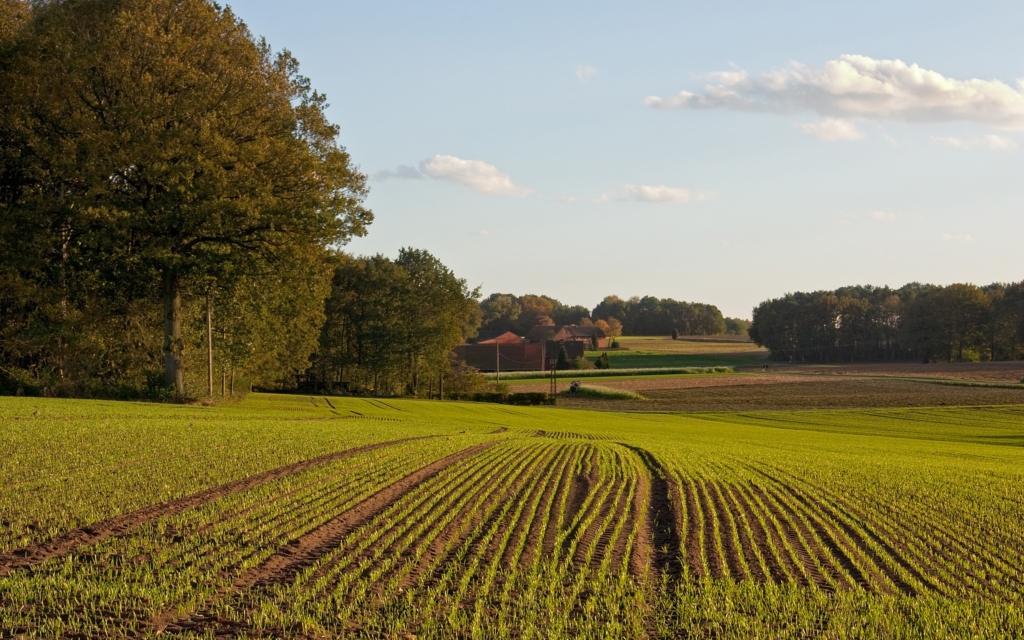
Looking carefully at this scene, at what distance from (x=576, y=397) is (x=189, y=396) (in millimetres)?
48809

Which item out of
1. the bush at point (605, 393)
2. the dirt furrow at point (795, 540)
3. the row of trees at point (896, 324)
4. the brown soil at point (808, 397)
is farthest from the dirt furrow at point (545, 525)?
the row of trees at point (896, 324)

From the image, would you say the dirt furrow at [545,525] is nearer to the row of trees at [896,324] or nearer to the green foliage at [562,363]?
the green foliage at [562,363]

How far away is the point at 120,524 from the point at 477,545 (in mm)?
4798

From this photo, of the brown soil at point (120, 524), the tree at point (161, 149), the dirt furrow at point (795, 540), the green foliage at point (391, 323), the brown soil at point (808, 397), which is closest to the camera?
the brown soil at point (120, 524)

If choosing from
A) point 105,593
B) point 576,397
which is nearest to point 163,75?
point 105,593

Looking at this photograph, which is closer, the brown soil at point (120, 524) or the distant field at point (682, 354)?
the brown soil at point (120, 524)

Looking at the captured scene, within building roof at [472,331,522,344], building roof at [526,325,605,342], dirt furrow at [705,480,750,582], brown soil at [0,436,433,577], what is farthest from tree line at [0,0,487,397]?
building roof at [526,325,605,342]

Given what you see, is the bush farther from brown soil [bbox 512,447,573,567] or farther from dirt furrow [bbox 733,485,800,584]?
dirt furrow [bbox 733,485,800,584]

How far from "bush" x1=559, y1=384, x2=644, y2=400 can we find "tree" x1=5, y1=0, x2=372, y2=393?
49.0 m

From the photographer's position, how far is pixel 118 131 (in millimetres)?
34656

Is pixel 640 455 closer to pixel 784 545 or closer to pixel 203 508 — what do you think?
pixel 784 545

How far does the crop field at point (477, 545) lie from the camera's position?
25.9ft

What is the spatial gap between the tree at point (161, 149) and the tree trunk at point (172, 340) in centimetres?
6

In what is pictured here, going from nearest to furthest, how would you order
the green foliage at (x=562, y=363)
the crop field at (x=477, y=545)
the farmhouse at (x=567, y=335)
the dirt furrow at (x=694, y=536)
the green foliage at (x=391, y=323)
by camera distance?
1. the crop field at (x=477, y=545)
2. the dirt furrow at (x=694, y=536)
3. the green foliage at (x=391, y=323)
4. the green foliage at (x=562, y=363)
5. the farmhouse at (x=567, y=335)
